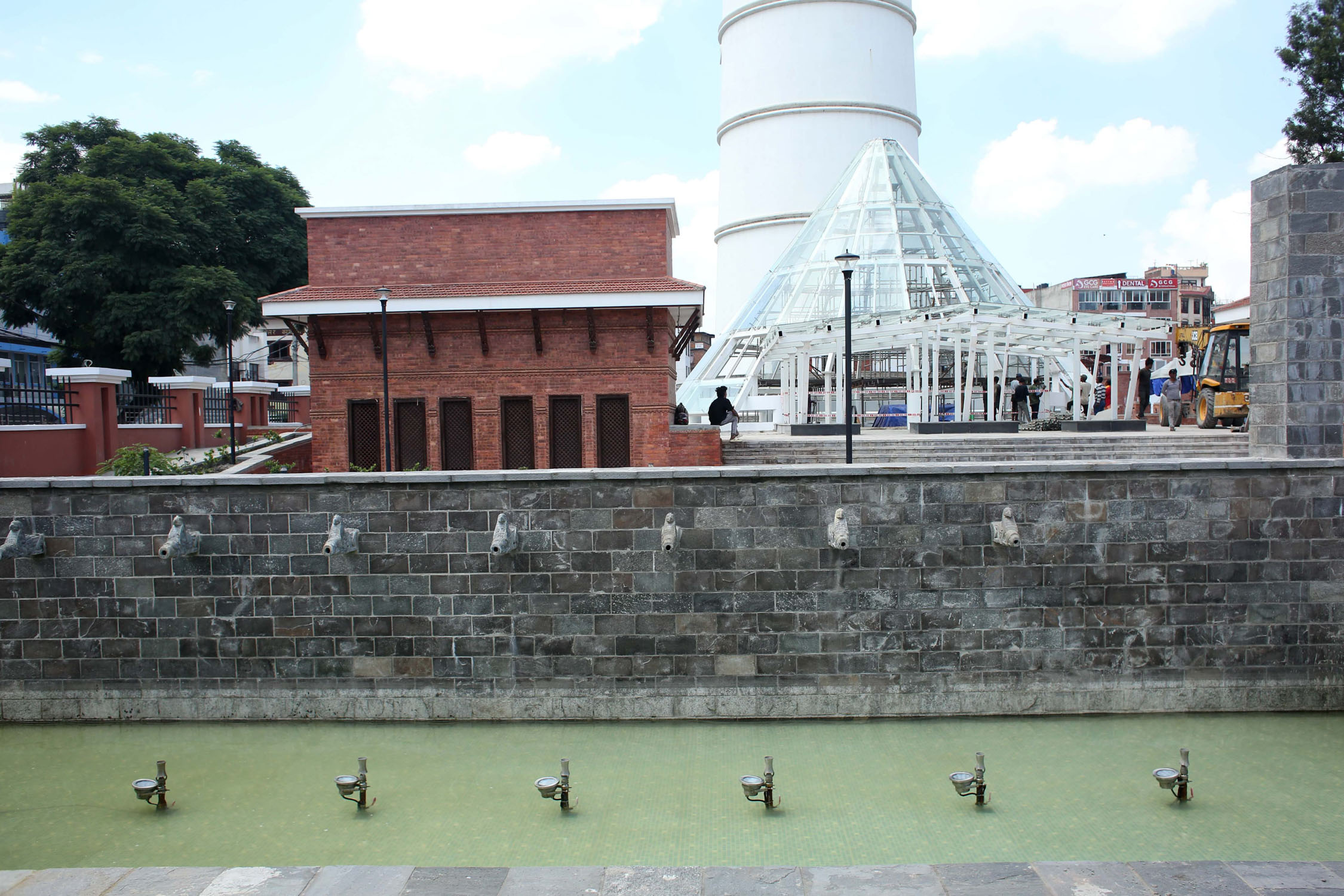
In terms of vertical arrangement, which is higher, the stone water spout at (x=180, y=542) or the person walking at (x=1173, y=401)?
the person walking at (x=1173, y=401)

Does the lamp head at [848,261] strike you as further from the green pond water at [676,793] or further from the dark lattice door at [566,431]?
the dark lattice door at [566,431]

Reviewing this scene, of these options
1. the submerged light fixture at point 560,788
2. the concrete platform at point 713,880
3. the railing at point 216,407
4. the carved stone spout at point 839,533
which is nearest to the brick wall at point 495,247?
the railing at point 216,407

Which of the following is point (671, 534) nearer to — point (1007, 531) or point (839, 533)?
point (839, 533)

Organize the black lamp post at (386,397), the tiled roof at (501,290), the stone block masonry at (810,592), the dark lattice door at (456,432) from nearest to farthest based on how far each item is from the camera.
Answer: the stone block masonry at (810,592)
the black lamp post at (386,397)
the tiled roof at (501,290)
the dark lattice door at (456,432)

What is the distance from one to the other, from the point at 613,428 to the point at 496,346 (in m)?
2.64

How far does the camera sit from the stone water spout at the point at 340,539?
10148 mm

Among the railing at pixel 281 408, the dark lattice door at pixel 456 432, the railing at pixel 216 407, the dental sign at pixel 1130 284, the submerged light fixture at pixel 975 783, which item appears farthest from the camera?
the dental sign at pixel 1130 284

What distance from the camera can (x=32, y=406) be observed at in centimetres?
1808

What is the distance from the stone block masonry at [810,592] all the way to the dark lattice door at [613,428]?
738cm

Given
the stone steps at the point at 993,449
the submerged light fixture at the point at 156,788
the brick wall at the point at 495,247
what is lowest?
the submerged light fixture at the point at 156,788

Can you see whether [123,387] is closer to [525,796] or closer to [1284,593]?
[525,796]

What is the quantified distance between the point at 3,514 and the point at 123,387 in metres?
19.4

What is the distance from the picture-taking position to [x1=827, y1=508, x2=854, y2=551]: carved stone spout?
1005 centimetres

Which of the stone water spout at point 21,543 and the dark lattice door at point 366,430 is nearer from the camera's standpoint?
the stone water spout at point 21,543
